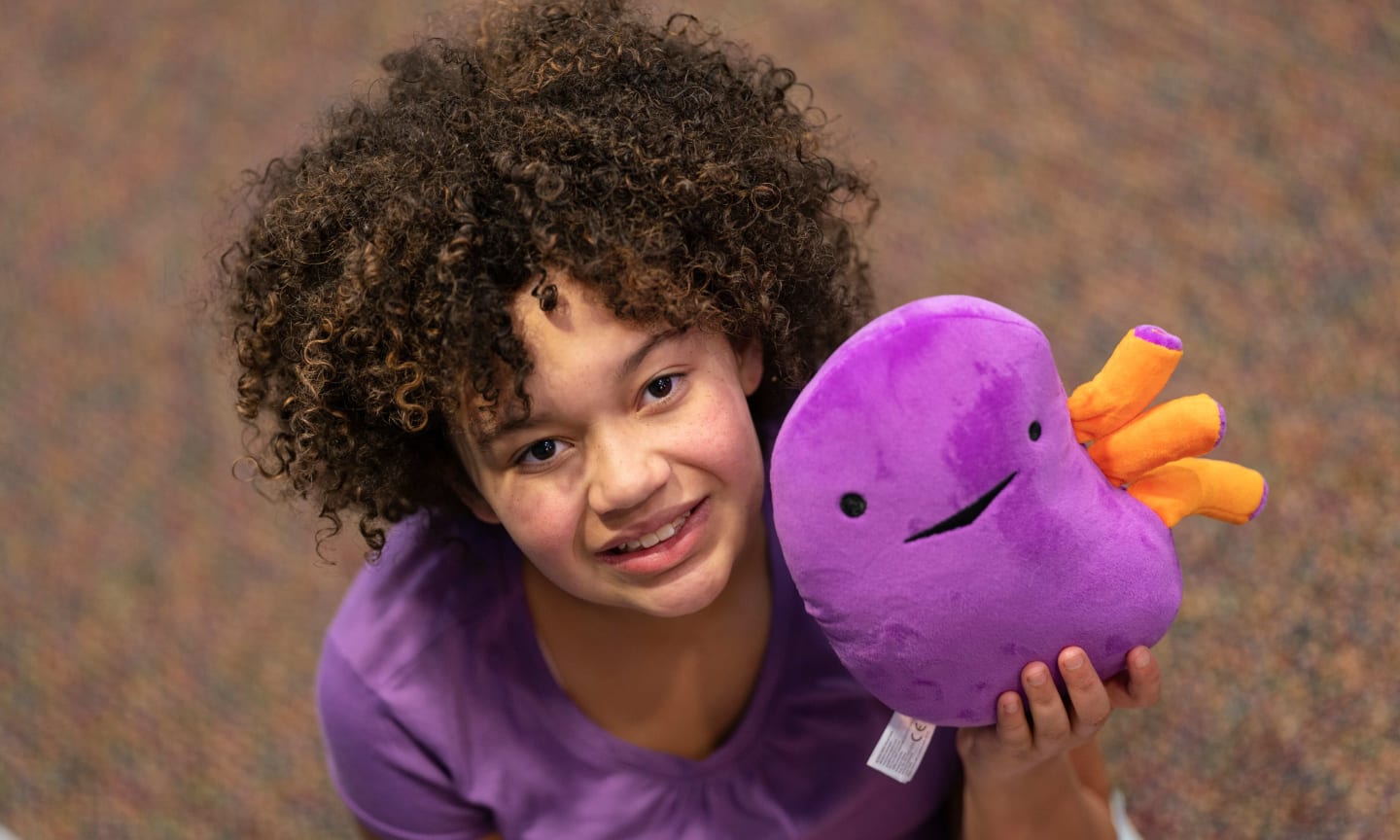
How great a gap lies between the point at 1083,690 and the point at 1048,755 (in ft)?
0.28

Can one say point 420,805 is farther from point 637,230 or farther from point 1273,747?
point 1273,747

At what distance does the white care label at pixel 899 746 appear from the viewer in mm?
906

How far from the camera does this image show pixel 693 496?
82 centimetres

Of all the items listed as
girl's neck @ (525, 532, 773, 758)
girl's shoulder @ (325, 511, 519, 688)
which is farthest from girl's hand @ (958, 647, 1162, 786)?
girl's shoulder @ (325, 511, 519, 688)

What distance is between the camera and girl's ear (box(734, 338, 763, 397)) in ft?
2.99

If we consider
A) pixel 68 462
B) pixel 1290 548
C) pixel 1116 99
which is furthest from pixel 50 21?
pixel 1290 548

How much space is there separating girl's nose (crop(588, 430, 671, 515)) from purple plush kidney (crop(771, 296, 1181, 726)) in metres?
0.07

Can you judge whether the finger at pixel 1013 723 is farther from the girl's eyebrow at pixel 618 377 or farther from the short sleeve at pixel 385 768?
the short sleeve at pixel 385 768

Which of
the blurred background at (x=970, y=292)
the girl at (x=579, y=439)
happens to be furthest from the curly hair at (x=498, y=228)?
the blurred background at (x=970, y=292)

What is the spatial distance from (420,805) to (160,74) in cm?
191

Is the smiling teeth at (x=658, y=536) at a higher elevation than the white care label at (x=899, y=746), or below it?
higher

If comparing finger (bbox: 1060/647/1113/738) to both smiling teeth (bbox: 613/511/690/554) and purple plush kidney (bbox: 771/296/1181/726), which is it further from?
smiling teeth (bbox: 613/511/690/554)

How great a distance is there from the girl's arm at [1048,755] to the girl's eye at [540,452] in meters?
0.30

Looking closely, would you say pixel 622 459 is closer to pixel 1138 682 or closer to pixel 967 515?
pixel 967 515
